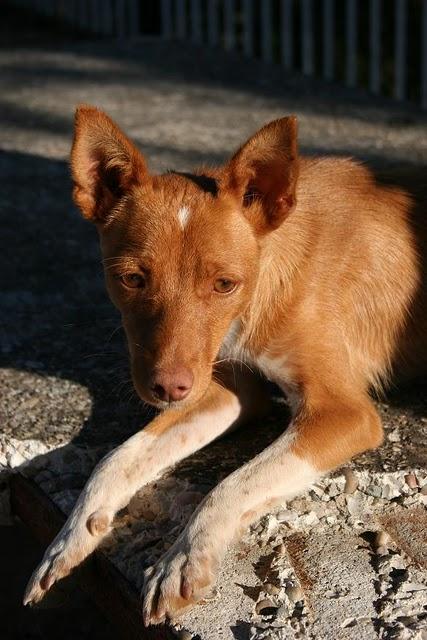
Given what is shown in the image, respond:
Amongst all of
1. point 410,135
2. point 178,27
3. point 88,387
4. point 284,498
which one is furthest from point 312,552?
point 178,27

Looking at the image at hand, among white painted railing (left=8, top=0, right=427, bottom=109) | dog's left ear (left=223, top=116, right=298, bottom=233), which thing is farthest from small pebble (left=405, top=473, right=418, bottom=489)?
white painted railing (left=8, top=0, right=427, bottom=109)

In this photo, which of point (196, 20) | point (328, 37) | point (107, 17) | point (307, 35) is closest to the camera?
point (328, 37)

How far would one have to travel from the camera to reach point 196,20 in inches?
413

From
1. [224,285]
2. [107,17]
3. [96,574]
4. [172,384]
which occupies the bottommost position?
[96,574]

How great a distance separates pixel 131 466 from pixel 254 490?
0.47 meters

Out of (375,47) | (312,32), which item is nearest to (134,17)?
(312,32)

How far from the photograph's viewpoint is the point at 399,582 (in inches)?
127

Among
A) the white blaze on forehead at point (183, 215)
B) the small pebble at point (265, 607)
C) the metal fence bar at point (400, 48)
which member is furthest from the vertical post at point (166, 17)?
the small pebble at point (265, 607)

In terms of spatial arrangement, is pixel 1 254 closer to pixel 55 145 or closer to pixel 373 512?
pixel 55 145

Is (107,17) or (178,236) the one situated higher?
(178,236)

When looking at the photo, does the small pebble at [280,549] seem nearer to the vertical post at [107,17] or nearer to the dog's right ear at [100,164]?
the dog's right ear at [100,164]

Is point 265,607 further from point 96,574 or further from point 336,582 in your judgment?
point 96,574

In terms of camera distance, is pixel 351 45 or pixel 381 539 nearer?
pixel 381 539

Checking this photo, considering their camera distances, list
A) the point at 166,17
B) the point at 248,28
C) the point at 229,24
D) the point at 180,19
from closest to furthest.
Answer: the point at 248,28, the point at 229,24, the point at 180,19, the point at 166,17
